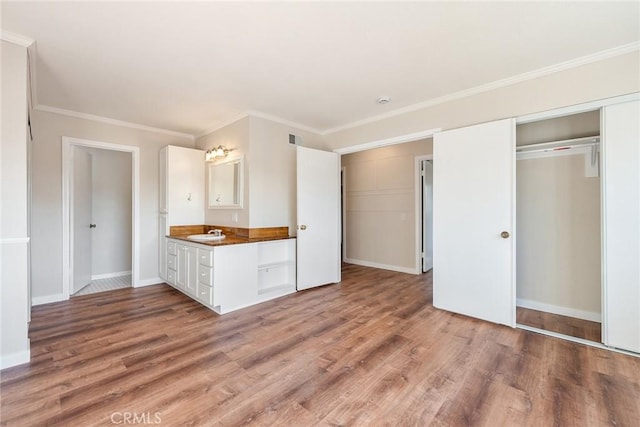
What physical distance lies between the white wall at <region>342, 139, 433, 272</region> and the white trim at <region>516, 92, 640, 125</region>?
215cm

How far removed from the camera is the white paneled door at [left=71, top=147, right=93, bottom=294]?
3822 mm

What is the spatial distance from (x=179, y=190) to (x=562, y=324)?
5081 mm

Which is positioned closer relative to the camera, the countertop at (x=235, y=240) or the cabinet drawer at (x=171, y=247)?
the countertop at (x=235, y=240)

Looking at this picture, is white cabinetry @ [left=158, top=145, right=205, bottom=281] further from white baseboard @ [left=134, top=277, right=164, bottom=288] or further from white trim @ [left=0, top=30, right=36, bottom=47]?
white trim @ [left=0, top=30, right=36, bottom=47]

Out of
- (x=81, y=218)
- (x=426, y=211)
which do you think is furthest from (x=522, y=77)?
(x=81, y=218)

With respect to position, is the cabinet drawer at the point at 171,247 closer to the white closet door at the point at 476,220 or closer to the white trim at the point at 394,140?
the white trim at the point at 394,140

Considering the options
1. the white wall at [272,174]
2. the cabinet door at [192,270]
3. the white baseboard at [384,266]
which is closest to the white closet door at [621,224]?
the white baseboard at [384,266]

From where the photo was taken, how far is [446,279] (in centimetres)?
321

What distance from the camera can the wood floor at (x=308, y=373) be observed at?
1609mm

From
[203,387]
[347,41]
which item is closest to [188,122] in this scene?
[347,41]

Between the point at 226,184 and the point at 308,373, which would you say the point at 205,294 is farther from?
the point at 308,373

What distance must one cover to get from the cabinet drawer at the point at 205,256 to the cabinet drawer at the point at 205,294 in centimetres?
28

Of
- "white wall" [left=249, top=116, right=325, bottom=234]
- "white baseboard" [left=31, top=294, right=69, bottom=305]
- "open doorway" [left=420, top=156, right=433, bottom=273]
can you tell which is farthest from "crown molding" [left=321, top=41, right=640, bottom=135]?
"white baseboard" [left=31, top=294, right=69, bottom=305]

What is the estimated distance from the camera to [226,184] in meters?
4.12
